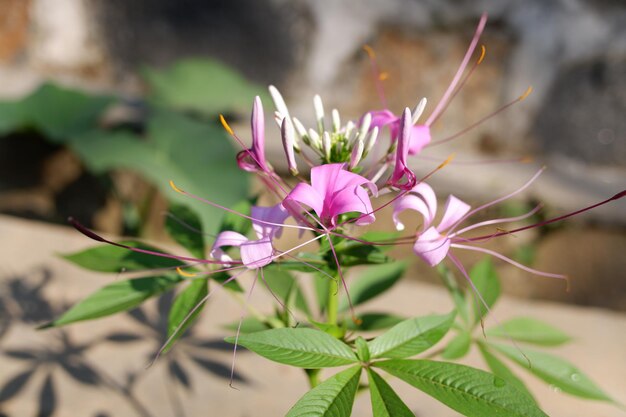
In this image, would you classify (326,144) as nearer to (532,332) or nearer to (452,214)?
(452,214)

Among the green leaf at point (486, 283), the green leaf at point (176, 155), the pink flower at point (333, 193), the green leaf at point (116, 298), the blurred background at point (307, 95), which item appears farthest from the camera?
the blurred background at point (307, 95)

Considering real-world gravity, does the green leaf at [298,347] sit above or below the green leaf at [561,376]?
below

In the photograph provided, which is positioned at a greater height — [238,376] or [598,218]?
[598,218]

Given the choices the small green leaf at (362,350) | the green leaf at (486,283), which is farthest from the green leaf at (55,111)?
the small green leaf at (362,350)

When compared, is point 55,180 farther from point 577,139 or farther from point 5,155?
point 577,139

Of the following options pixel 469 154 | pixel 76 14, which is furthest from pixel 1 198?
pixel 469 154

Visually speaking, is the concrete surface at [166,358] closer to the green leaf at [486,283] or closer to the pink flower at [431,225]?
the green leaf at [486,283]
